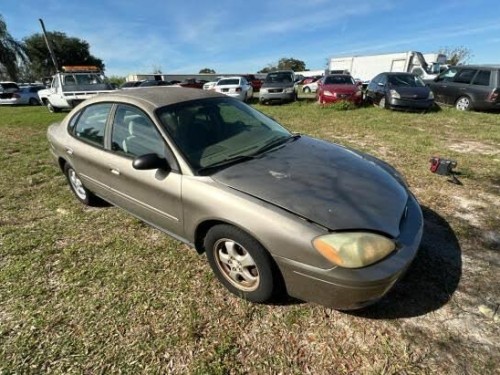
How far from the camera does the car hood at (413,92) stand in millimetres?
10203

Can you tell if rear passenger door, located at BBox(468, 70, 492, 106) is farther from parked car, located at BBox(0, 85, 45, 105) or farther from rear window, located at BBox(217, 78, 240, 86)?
parked car, located at BBox(0, 85, 45, 105)

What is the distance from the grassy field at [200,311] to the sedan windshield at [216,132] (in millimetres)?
1033

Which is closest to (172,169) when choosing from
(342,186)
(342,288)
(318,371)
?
(342,186)

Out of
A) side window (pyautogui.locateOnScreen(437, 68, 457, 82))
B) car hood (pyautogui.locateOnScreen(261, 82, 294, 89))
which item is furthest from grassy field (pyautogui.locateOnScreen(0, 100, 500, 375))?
car hood (pyautogui.locateOnScreen(261, 82, 294, 89))

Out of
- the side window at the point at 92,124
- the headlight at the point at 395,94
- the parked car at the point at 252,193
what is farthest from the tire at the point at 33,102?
the headlight at the point at 395,94

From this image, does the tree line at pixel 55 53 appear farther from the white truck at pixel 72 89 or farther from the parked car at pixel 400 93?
the parked car at pixel 400 93

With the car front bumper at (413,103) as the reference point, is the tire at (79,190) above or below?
below

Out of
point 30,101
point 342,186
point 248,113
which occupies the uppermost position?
point 248,113

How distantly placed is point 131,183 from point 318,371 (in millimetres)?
2125

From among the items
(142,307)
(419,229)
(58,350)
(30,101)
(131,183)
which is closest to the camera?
(58,350)

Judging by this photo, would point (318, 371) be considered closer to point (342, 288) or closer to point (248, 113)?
point (342, 288)

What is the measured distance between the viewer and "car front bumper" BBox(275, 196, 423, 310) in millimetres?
1804

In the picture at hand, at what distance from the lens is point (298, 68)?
277ft

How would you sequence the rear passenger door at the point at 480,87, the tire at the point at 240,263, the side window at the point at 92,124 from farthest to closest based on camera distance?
the rear passenger door at the point at 480,87 → the side window at the point at 92,124 → the tire at the point at 240,263
